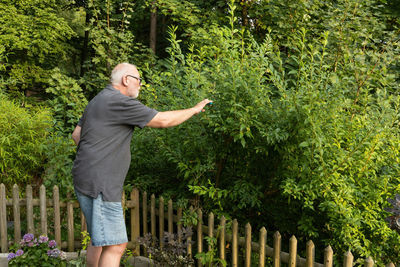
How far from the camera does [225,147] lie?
3467 mm

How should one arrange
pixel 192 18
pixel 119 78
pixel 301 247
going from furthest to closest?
pixel 192 18 → pixel 301 247 → pixel 119 78

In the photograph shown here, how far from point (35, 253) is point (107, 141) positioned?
2141 millimetres

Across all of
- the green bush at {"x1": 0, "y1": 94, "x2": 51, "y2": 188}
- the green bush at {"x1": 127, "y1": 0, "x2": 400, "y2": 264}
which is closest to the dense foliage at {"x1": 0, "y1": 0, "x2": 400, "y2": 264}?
the green bush at {"x1": 127, "y1": 0, "x2": 400, "y2": 264}

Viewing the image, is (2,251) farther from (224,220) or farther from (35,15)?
(35,15)

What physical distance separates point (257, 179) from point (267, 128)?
2.32ft

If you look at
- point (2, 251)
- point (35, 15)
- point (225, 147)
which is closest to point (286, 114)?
point (225, 147)

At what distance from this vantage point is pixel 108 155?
2867mm

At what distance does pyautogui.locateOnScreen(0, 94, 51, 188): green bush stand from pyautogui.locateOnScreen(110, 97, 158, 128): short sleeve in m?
3.14

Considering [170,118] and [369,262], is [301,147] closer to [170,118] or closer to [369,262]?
[369,262]

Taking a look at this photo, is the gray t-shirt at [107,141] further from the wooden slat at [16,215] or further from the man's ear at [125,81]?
the wooden slat at [16,215]

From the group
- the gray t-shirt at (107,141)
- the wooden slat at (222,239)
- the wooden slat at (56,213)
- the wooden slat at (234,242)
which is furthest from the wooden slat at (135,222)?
the gray t-shirt at (107,141)

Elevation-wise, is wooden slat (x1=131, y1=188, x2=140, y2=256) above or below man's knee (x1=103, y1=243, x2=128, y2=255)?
below

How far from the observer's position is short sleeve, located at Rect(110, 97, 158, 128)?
2828 mm

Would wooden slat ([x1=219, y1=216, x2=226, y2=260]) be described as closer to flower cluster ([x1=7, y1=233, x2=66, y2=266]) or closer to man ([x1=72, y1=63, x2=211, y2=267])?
man ([x1=72, y1=63, x2=211, y2=267])
